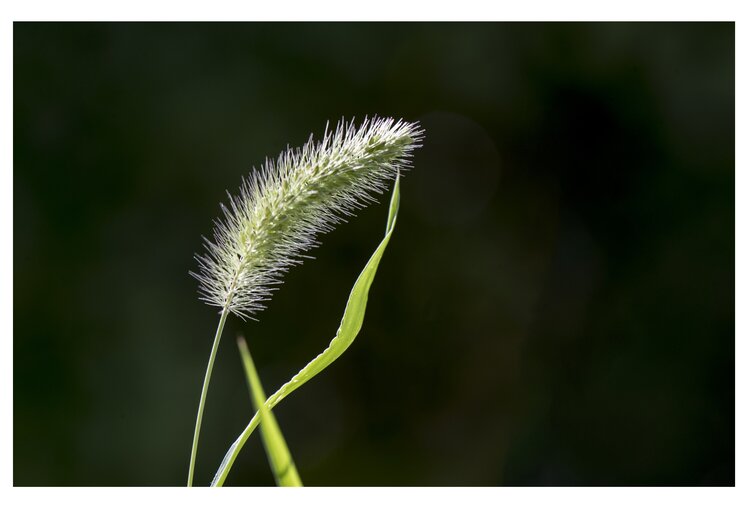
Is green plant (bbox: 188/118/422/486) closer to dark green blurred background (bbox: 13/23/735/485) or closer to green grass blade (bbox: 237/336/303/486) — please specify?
green grass blade (bbox: 237/336/303/486)

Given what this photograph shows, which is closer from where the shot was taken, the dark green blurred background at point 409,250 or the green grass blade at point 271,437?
the green grass blade at point 271,437

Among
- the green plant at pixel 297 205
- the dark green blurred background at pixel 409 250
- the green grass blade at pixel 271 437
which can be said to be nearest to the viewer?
the green grass blade at pixel 271 437

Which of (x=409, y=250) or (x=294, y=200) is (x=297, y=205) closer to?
(x=294, y=200)

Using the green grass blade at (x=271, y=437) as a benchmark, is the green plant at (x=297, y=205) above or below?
above

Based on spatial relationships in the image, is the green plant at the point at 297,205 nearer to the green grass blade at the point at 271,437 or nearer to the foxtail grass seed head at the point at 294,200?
the foxtail grass seed head at the point at 294,200

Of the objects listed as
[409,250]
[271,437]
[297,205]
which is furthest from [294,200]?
[409,250]

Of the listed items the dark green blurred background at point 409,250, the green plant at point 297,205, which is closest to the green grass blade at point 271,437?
the green plant at point 297,205

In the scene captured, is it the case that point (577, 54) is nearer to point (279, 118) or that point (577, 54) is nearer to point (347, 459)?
point (279, 118)
